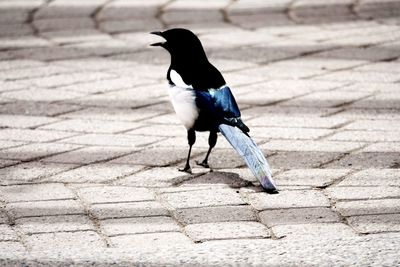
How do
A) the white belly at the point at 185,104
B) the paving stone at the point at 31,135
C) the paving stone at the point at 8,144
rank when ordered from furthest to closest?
the paving stone at the point at 31,135
the paving stone at the point at 8,144
the white belly at the point at 185,104

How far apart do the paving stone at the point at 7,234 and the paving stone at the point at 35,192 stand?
1.20 ft

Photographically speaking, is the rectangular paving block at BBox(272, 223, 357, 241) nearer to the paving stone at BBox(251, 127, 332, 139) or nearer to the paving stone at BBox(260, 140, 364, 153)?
→ the paving stone at BBox(260, 140, 364, 153)

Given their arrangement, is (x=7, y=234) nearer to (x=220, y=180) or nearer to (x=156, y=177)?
(x=156, y=177)

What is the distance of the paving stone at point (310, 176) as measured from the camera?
4637 mm

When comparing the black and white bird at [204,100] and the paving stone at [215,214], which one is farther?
the black and white bird at [204,100]

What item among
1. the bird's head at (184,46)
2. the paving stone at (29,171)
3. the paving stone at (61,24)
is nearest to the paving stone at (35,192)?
the paving stone at (29,171)

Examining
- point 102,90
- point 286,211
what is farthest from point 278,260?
point 102,90

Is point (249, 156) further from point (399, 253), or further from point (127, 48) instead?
point (127, 48)

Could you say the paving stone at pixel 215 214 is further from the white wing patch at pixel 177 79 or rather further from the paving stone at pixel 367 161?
the paving stone at pixel 367 161

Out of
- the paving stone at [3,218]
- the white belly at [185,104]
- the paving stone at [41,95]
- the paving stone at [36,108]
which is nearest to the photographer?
the paving stone at [3,218]

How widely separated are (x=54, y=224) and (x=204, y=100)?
0.95 metres

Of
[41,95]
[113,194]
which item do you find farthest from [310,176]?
[41,95]

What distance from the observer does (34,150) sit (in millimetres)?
5230

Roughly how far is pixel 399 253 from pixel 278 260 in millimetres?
453
